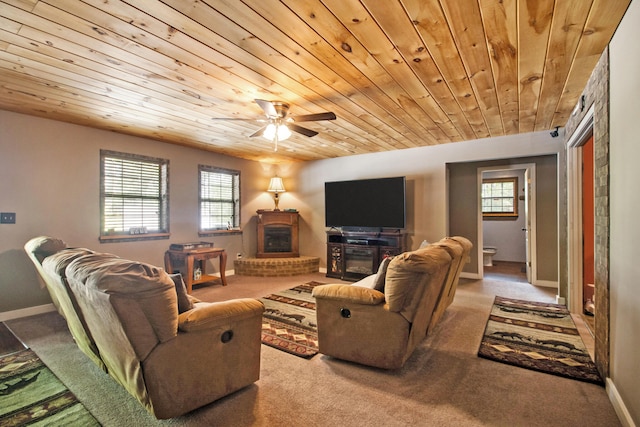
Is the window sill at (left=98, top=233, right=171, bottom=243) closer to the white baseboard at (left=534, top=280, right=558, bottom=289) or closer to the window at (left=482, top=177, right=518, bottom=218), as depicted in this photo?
the white baseboard at (left=534, top=280, right=558, bottom=289)

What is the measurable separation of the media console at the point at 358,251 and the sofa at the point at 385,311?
2.72m

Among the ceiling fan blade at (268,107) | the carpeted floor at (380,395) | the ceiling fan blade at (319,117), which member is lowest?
the carpeted floor at (380,395)

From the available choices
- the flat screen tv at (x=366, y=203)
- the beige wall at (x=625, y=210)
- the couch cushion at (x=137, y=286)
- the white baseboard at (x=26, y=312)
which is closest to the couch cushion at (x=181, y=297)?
the couch cushion at (x=137, y=286)

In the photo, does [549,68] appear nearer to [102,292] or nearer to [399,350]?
[399,350]

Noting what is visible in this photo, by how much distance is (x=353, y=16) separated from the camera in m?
1.83

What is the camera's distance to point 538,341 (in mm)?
2906

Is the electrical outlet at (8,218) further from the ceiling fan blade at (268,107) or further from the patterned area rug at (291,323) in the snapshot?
the ceiling fan blade at (268,107)

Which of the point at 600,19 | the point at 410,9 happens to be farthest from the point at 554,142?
the point at 410,9

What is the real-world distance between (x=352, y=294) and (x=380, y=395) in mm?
687

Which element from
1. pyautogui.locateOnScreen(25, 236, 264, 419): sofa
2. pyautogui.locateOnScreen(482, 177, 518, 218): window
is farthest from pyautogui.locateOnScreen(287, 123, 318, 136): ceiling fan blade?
pyautogui.locateOnScreen(482, 177, 518, 218): window

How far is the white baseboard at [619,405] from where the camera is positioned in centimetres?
169

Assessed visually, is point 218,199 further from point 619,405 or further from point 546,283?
point 546,283

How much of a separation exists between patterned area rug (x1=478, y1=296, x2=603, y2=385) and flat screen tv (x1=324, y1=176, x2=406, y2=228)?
6.75 feet

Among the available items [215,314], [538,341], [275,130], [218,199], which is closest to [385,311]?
[215,314]
